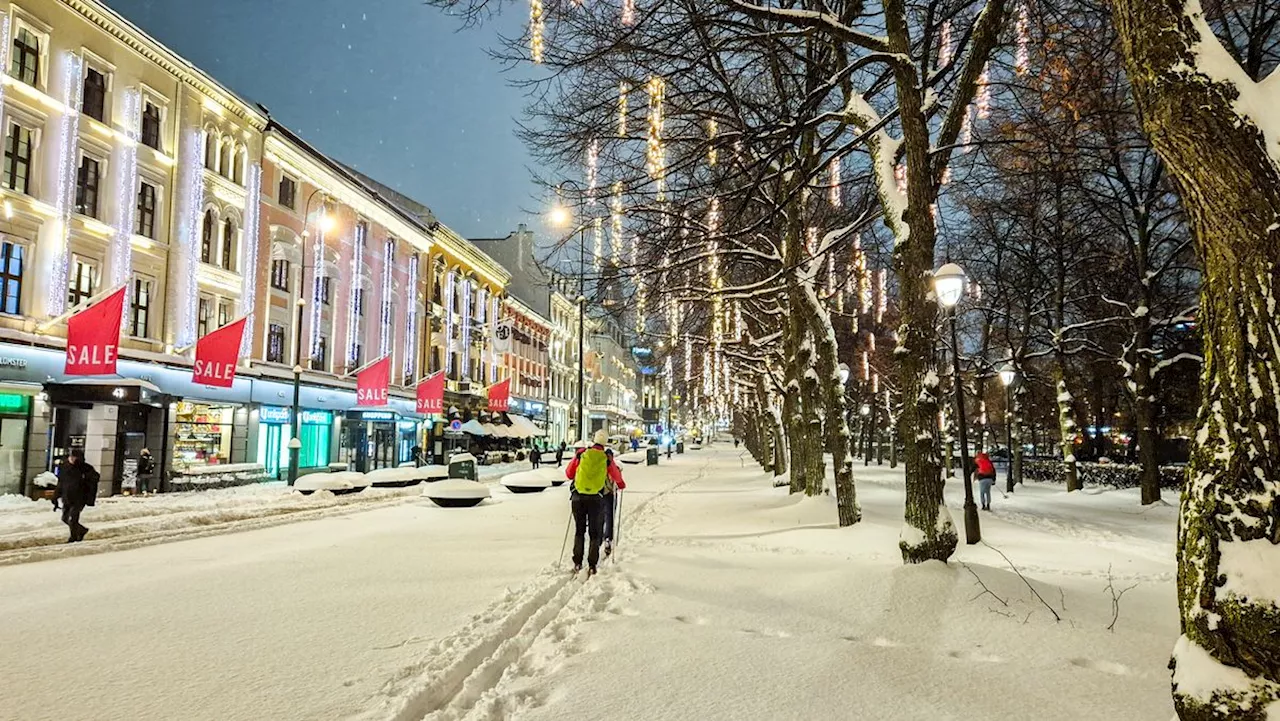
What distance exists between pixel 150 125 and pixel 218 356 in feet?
26.1

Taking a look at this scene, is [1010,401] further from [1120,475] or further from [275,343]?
[275,343]

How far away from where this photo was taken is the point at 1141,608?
701cm

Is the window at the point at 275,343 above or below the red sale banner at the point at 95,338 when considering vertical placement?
above

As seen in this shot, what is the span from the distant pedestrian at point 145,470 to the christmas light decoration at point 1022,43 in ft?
82.3

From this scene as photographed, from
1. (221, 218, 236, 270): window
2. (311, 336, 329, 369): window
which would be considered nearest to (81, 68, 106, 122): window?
(221, 218, 236, 270): window

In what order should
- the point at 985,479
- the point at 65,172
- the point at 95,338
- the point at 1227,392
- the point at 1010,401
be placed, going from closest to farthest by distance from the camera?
the point at 1227,392 → the point at 95,338 → the point at 985,479 → the point at 65,172 → the point at 1010,401

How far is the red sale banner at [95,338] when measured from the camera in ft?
60.5

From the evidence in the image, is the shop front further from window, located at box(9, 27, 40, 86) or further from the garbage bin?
window, located at box(9, 27, 40, 86)

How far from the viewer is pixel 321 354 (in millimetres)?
33406

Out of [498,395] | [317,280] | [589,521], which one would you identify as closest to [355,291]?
[317,280]

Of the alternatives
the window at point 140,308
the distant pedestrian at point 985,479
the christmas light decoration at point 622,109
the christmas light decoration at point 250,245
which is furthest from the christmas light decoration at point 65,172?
the distant pedestrian at point 985,479

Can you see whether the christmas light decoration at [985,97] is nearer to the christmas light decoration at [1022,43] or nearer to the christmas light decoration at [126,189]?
the christmas light decoration at [1022,43]

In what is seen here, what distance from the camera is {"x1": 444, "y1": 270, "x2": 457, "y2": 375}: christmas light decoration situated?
47156mm

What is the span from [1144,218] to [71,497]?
25.4 m
